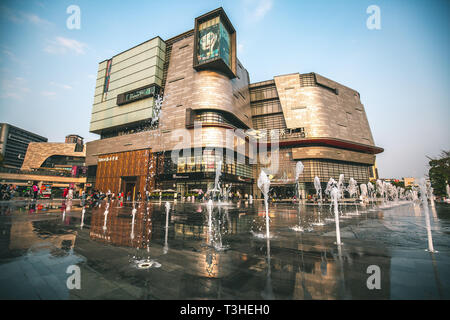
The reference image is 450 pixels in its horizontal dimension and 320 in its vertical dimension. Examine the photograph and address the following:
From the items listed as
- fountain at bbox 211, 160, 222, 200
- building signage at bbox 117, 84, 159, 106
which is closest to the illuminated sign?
building signage at bbox 117, 84, 159, 106

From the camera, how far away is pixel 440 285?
303cm

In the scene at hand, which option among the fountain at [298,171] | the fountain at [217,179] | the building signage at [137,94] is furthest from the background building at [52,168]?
the fountain at [298,171]

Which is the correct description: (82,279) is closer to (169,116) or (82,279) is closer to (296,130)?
(169,116)

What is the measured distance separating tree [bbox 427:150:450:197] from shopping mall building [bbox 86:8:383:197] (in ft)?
55.1

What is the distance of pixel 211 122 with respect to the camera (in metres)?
42.6

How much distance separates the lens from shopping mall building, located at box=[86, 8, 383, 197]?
144ft

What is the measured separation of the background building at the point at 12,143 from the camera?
104 m

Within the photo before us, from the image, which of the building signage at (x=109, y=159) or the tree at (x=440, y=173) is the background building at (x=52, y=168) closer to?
the building signage at (x=109, y=159)

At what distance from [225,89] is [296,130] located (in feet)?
82.0

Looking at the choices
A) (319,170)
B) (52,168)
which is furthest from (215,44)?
(52,168)

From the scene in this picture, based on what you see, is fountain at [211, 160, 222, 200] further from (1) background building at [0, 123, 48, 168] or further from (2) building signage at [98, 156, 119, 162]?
(1) background building at [0, 123, 48, 168]

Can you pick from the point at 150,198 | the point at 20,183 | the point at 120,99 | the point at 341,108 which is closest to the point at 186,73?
Answer: the point at 120,99

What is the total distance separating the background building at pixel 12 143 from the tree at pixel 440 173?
17023 centimetres

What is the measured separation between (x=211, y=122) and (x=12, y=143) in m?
147
